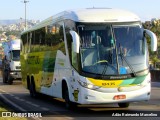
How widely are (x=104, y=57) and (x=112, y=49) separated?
362mm

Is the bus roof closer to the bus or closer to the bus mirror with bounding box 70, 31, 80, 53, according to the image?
the bus

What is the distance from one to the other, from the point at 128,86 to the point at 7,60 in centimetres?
2412

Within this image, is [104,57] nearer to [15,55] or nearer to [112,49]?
[112,49]

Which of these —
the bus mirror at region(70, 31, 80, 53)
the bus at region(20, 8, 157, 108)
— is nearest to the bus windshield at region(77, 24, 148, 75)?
the bus at region(20, 8, 157, 108)

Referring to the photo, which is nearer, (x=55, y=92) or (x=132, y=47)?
(x=132, y=47)

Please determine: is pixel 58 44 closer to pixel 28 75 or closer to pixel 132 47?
pixel 132 47

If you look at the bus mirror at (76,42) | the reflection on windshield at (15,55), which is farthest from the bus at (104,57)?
the reflection on windshield at (15,55)

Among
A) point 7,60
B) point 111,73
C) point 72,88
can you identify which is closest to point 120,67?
point 111,73

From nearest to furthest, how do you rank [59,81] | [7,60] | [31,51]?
[59,81]
[31,51]
[7,60]

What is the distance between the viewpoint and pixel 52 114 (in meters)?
14.6

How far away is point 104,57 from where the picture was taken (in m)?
13.7

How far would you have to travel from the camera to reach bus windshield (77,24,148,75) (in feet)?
44.6

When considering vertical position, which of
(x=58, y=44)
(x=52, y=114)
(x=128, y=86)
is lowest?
(x=52, y=114)

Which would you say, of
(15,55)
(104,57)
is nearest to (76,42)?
(104,57)
